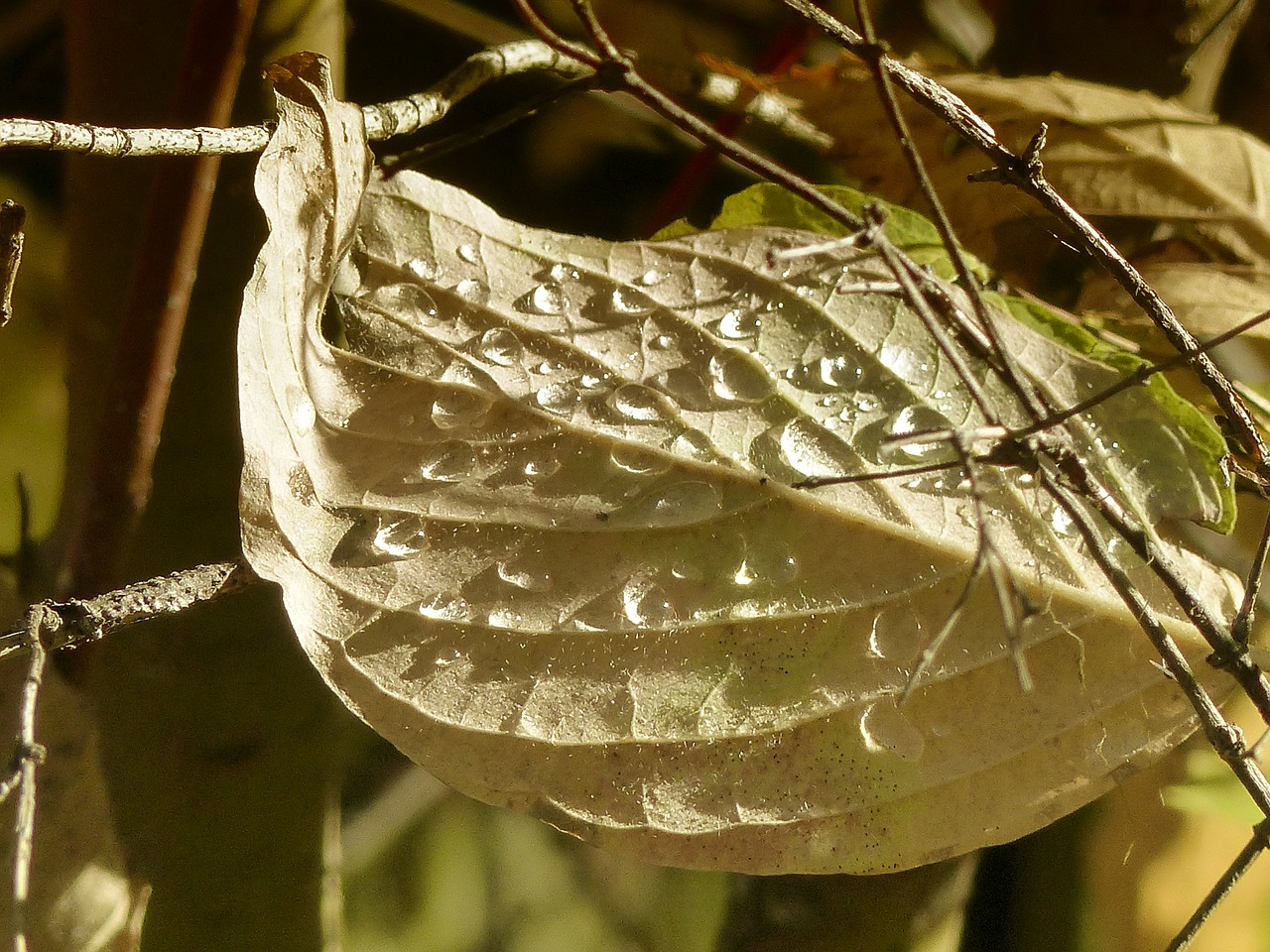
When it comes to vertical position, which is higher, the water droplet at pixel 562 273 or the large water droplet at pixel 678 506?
the water droplet at pixel 562 273

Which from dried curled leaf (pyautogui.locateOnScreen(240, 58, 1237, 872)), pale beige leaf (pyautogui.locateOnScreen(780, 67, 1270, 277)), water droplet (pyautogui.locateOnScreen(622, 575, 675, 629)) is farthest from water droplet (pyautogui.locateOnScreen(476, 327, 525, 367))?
pale beige leaf (pyautogui.locateOnScreen(780, 67, 1270, 277))

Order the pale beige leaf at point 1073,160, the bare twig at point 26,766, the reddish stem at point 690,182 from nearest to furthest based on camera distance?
the bare twig at point 26,766, the pale beige leaf at point 1073,160, the reddish stem at point 690,182

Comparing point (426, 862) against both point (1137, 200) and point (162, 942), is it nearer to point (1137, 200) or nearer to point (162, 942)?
point (162, 942)

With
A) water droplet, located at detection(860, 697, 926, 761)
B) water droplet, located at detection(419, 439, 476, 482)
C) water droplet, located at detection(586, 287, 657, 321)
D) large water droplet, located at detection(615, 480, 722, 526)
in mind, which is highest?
water droplet, located at detection(586, 287, 657, 321)

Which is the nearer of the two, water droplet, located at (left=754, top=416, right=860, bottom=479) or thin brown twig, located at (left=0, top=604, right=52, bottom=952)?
thin brown twig, located at (left=0, top=604, right=52, bottom=952)

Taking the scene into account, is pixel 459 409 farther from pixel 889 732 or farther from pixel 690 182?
pixel 690 182

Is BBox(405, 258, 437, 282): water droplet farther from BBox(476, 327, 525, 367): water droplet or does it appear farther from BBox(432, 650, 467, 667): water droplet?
BBox(432, 650, 467, 667): water droplet

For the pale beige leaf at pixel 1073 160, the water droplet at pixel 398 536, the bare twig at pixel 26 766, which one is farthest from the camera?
the pale beige leaf at pixel 1073 160

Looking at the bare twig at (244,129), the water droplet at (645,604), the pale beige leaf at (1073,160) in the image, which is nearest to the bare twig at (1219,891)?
the water droplet at (645,604)

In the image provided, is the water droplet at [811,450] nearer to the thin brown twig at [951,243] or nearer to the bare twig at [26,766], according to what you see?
the thin brown twig at [951,243]
